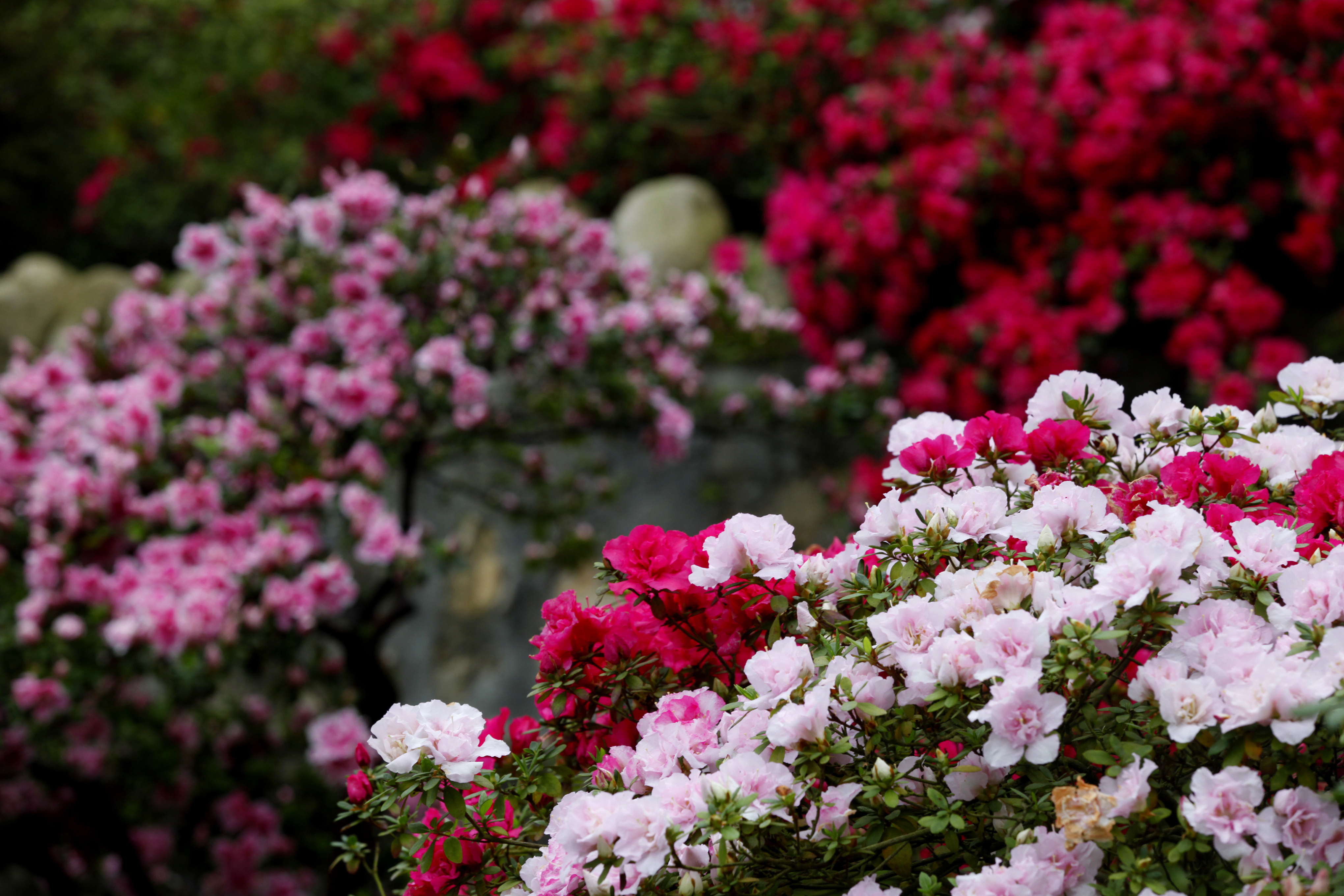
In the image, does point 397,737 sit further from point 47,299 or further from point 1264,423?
point 47,299

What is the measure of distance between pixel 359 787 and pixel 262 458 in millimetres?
1782

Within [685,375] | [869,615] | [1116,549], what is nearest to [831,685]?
[869,615]

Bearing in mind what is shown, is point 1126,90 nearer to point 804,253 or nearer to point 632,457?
point 804,253

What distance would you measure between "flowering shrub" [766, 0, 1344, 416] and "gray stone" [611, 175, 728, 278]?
0.62 meters

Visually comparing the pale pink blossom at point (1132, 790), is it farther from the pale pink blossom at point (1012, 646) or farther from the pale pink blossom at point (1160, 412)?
the pale pink blossom at point (1160, 412)

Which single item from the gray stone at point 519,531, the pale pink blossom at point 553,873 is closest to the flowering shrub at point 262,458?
the gray stone at point 519,531

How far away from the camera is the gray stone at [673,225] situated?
5.20 meters

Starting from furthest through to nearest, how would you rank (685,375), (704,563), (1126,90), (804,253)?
(804,253), (1126,90), (685,375), (704,563)

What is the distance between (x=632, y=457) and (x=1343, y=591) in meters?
3.76

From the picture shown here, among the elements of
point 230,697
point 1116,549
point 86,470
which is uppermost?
point 1116,549

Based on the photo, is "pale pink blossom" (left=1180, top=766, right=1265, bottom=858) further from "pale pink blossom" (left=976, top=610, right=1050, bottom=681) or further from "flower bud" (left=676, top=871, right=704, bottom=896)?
"flower bud" (left=676, top=871, right=704, bottom=896)

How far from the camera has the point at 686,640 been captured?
152 cm

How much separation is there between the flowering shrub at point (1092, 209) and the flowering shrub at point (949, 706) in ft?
7.85

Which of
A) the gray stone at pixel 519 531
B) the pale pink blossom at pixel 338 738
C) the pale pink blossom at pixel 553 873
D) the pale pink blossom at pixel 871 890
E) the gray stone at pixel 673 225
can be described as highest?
the pale pink blossom at pixel 553 873
